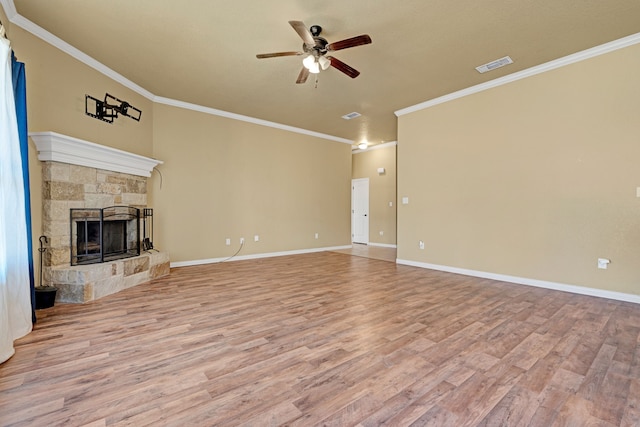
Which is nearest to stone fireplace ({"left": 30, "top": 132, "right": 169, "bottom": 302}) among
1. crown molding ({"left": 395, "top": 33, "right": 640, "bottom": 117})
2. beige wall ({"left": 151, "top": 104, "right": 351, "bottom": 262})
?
beige wall ({"left": 151, "top": 104, "right": 351, "bottom": 262})

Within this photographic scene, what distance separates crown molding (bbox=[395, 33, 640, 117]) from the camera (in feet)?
10.8

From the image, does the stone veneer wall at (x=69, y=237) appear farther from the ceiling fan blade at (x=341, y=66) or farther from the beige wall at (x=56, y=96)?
the ceiling fan blade at (x=341, y=66)

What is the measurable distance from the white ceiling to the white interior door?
14.8 feet

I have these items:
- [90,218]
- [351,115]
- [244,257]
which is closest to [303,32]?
[351,115]

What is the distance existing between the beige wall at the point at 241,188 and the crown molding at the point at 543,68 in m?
3.00

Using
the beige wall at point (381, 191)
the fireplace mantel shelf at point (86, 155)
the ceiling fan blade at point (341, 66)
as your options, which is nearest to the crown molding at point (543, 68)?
the ceiling fan blade at point (341, 66)

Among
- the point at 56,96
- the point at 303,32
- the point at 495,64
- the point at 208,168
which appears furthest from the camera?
the point at 208,168

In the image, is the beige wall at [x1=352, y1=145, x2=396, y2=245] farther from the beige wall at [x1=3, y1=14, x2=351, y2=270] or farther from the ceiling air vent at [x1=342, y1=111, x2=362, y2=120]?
the ceiling air vent at [x1=342, y1=111, x2=362, y2=120]

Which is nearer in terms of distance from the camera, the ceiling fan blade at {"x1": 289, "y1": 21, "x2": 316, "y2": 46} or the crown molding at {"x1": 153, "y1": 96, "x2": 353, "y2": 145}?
the ceiling fan blade at {"x1": 289, "y1": 21, "x2": 316, "y2": 46}

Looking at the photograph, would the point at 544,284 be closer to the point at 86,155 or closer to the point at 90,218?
the point at 90,218

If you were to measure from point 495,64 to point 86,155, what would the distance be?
5.42m

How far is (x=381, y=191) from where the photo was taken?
340 inches

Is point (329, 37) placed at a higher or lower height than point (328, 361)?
higher

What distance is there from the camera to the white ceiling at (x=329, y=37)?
2.75 m
